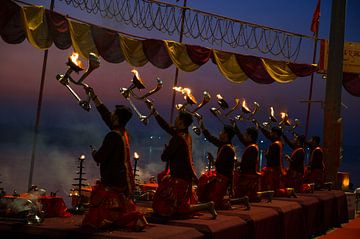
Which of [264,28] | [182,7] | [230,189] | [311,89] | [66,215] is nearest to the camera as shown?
[66,215]

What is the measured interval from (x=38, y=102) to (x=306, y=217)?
13.1 feet

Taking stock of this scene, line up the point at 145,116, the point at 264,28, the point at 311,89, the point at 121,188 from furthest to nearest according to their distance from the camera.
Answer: the point at 311,89 < the point at 264,28 < the point at 145,116 < the point at 121,188

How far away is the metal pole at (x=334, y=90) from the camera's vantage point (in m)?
12.0

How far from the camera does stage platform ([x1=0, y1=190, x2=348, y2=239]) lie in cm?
424

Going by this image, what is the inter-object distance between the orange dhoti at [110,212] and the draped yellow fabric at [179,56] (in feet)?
19.5

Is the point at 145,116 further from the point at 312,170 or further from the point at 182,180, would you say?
the point at 312,170

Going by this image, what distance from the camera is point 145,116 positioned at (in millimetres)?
4824

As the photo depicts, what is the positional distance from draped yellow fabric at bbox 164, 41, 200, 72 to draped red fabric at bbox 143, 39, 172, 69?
8cm

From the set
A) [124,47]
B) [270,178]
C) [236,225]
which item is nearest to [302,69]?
[270,178]

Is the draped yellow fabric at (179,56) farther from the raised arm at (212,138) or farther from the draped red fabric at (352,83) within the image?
the draped red fabric at (352,83)

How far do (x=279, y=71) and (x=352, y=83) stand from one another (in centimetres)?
231

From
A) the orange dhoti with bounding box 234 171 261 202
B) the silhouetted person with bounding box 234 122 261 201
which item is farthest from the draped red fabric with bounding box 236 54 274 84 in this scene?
the orange dhoti with bounding box 234 171 261 202

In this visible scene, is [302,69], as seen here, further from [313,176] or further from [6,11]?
[6,11]

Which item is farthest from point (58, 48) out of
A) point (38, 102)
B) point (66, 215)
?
point (66, 215)
